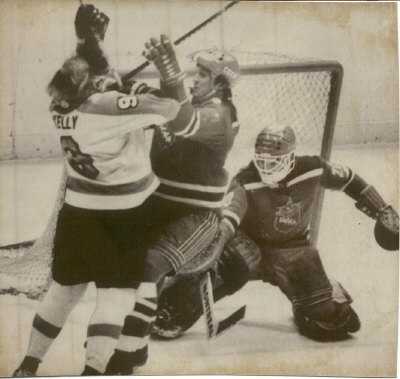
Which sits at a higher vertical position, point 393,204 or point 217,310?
point 393,204

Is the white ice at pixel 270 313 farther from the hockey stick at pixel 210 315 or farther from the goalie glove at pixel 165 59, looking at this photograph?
the goalie glove at pixel 165 59

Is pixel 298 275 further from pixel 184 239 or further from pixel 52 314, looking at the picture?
pixel 52 314

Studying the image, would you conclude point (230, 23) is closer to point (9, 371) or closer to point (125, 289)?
point (125, 289)

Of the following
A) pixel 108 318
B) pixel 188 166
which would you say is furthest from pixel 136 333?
pixel 188 166

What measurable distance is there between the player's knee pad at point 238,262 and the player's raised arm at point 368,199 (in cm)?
37

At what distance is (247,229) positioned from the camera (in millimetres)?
2555

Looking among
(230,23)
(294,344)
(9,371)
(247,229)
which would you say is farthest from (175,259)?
(230,23)

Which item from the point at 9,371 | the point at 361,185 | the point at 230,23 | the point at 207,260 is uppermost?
the point at 230,23

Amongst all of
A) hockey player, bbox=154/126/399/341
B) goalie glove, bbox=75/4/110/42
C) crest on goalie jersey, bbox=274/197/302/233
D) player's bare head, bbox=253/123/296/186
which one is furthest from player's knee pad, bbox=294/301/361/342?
goalie glove, bbox=75/4/110/42

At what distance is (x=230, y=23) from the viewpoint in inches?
102

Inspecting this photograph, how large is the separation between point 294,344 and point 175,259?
1.78 feet

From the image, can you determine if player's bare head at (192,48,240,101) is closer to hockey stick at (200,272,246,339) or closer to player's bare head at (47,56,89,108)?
player's bare head at (47,56,89,108)

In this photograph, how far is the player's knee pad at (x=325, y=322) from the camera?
257 cm

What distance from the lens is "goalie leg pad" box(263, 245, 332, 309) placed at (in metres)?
2.57
